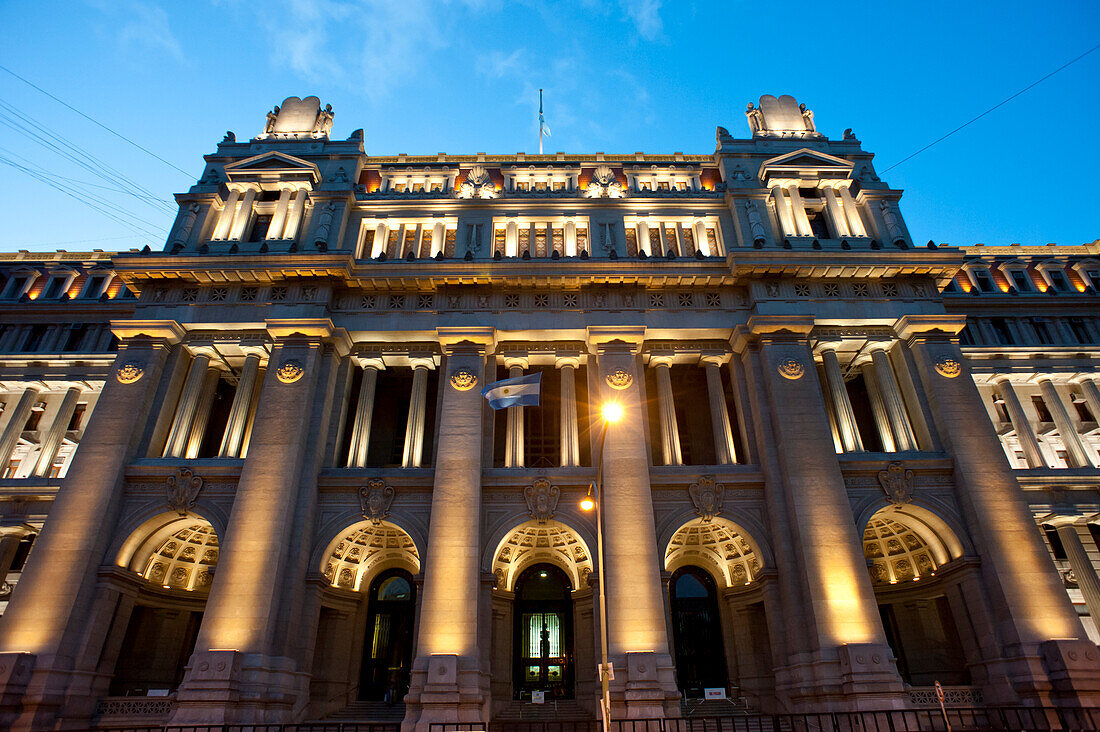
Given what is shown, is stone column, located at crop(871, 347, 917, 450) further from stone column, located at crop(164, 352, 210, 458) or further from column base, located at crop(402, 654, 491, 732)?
stone column, located at crop(164, 352, 210, 458)

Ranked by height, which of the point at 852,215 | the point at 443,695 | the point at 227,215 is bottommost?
the point at 443,695

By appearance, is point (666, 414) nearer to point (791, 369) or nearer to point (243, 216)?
point (791, 369)

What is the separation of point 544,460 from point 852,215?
77.4 ft

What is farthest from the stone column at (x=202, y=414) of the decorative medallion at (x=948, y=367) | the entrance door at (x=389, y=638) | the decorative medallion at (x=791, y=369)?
the decorative medallion at (x=948, y=367)

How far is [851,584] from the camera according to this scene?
86.0 ft

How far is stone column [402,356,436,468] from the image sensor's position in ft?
104

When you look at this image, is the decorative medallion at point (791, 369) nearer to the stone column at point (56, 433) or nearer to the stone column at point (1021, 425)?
the stone column at point (1021, 425)

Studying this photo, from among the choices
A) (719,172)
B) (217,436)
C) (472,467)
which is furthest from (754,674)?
(217,436)

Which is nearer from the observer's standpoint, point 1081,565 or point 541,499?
point 541,499

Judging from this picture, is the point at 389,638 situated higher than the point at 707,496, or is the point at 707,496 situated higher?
the point at 707,496

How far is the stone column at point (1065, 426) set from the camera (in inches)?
1447

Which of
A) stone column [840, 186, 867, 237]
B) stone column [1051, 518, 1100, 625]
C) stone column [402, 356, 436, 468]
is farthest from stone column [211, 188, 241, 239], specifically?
stone column [1051, 518, 1100, 625]

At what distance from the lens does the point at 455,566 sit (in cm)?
2702

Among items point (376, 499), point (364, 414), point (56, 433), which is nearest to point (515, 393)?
point (376, 499)
